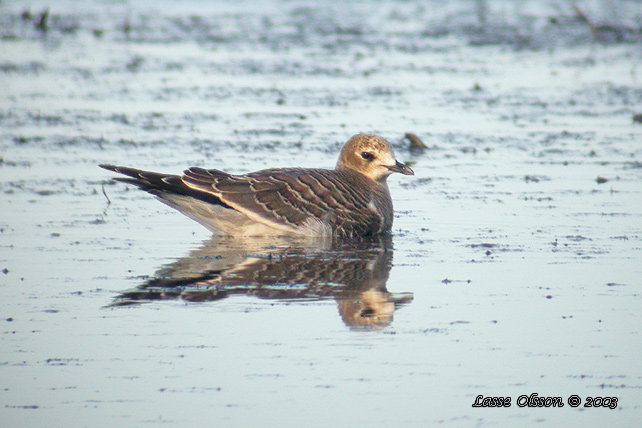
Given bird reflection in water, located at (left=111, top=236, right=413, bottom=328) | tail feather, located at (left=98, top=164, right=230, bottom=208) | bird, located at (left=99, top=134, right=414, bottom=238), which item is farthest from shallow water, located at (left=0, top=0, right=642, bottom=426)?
tail feather, located at (left=98, top=164, right=230, bottom=208)

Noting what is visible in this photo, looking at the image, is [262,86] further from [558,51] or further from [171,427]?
[171,427]

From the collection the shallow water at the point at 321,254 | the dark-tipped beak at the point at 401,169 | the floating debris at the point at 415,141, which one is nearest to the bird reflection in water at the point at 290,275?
the shallow water at the point at 321,254

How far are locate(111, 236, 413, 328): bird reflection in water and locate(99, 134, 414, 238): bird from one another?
0.10 meters

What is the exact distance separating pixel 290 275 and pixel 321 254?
840mm

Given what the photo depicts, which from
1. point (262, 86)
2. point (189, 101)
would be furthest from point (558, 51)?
point (189, 101)

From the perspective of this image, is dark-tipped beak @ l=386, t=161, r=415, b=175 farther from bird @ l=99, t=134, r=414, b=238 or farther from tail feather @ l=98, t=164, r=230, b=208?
tail feather @ l=98, t=164, r=230, b=208

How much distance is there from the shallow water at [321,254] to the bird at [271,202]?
0.65 ft

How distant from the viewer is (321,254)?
8375 millimetres

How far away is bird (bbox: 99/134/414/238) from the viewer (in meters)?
8.74

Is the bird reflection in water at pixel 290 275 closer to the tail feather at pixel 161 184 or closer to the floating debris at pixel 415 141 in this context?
the tail feather at pixel 161 184

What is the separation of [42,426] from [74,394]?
35 cm

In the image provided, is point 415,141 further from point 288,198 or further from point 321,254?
point 321,254

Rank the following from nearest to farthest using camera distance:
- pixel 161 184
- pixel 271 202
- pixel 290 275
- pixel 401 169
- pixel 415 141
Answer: pixel 290 275
pixel 161 184
pixel 271 202
pixel 401 169
pixel 415 141

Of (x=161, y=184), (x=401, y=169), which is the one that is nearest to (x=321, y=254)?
(x=161, y=184)
